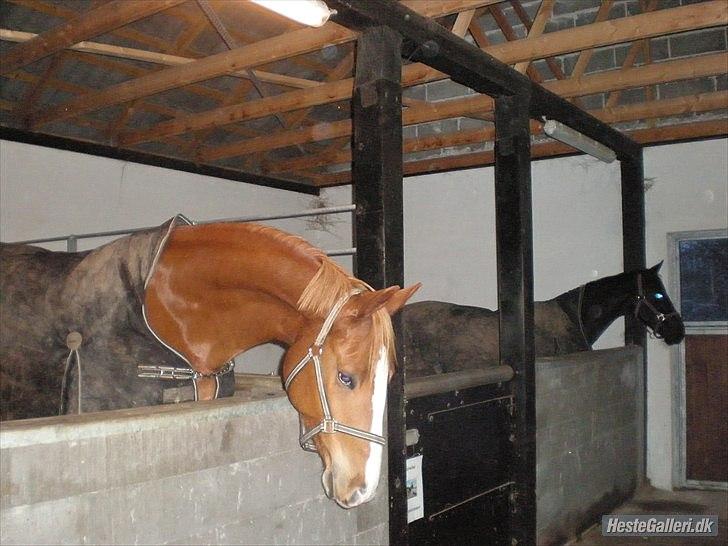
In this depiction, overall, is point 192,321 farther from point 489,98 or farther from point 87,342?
point 489,98

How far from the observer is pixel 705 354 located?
4914 millimetres

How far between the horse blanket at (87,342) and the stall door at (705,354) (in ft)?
13.9

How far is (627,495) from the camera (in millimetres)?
4574

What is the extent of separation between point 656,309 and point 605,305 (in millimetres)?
314

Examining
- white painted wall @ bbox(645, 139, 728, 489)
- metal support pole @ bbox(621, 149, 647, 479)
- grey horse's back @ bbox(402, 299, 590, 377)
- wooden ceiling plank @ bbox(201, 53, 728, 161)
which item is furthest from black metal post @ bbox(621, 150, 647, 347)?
wooden ceiling plank @ bbox(201, 53, 728, 161)

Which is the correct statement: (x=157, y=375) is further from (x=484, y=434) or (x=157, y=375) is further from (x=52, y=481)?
(x=484, y=434)

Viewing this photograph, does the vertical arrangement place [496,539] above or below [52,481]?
below

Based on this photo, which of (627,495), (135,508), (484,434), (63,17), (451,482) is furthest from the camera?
(627,495)

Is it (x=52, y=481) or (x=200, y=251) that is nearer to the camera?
(x=52, y=481)

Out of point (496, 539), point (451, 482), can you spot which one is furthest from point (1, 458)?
point (496, 539)

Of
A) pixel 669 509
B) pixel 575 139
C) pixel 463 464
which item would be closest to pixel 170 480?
pixel 463 464

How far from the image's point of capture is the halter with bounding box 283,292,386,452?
5.29ft

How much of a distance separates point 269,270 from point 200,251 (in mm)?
228

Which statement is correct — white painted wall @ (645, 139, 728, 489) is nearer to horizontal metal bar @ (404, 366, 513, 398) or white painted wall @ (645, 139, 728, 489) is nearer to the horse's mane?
horizontal metal bar @ (404, 366, 513, 398)
